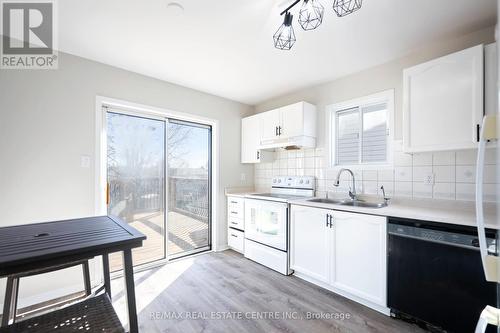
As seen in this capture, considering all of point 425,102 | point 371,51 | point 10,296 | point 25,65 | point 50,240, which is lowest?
point 10,296

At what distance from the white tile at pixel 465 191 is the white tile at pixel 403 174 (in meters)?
0.37

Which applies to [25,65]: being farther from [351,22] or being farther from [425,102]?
[425,102]

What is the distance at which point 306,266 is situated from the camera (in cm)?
249

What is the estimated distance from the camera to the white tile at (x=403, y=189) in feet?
7.37

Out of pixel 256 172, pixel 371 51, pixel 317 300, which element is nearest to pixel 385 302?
pixel 317 300

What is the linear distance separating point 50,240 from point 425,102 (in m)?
2.80

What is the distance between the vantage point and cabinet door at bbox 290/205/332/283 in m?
2.31

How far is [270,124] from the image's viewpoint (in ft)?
10.8

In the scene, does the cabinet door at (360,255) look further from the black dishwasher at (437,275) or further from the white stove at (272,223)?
the white stove at (272,223)

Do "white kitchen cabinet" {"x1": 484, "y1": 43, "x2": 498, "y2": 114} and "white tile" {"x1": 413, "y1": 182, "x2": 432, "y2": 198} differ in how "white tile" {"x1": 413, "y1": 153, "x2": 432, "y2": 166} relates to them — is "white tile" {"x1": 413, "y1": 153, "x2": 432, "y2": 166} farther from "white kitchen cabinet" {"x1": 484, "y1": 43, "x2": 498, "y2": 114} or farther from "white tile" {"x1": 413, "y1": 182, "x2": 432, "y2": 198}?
"white kitchen cabinet" {"x1": 484, "y1": 43, "x2": 498, "y2": 114}

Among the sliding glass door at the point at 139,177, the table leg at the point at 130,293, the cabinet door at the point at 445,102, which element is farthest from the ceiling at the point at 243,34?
the table leg at the point at 130,293

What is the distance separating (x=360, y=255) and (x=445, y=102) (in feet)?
4.87

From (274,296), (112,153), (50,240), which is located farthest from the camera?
(112,153)

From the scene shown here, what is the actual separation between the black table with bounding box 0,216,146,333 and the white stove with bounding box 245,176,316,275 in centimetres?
181
